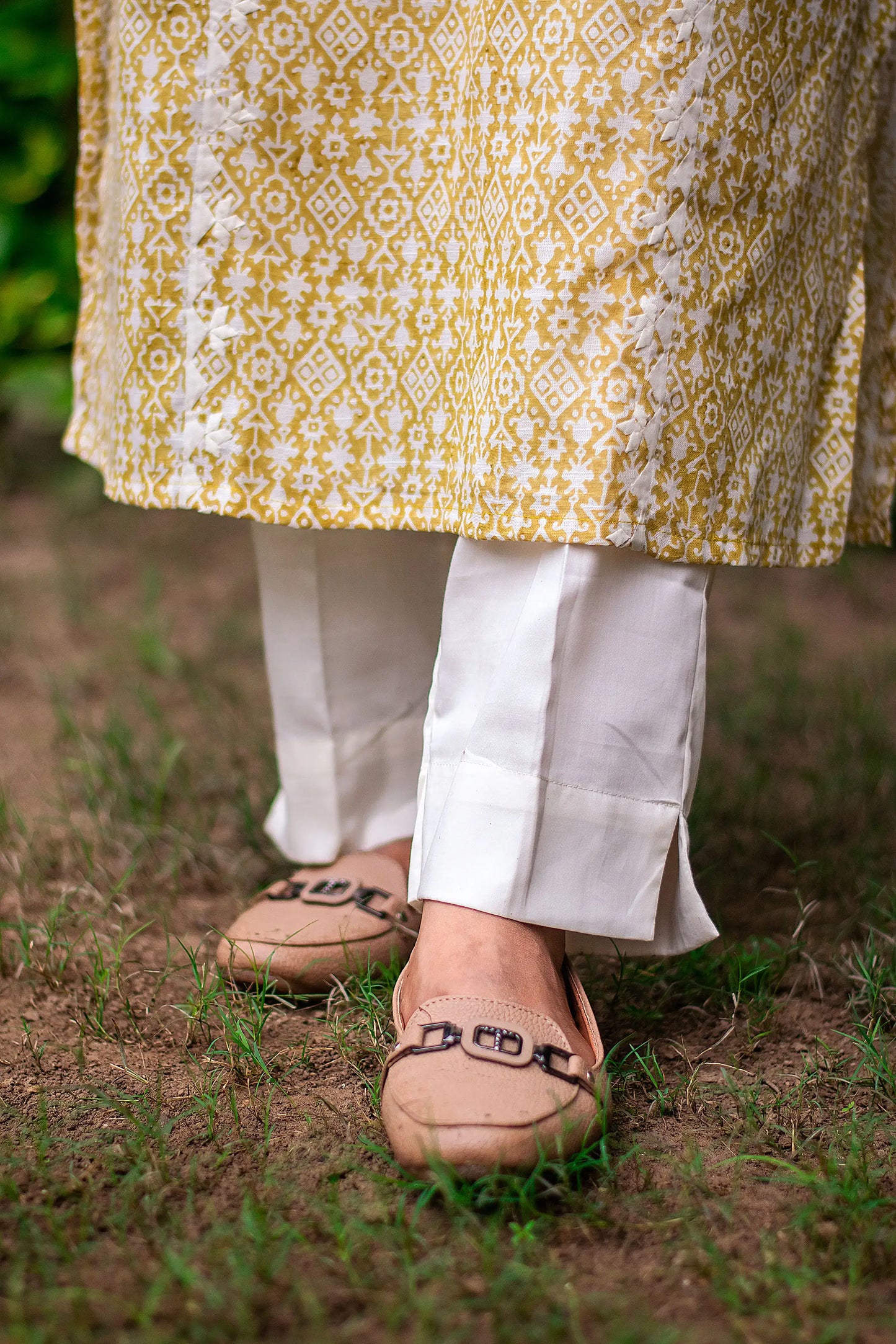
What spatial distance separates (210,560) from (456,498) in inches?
81.9

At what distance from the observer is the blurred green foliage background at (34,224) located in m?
3.15

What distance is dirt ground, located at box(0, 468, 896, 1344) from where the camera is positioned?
680 millimetres

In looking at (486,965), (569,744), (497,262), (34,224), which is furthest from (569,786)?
(34,224)

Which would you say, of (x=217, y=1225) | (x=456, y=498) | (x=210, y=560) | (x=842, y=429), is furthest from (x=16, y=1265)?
(x=210, y=560)

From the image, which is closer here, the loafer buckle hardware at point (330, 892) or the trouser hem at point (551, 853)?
the trouser hem at point (551, 853)

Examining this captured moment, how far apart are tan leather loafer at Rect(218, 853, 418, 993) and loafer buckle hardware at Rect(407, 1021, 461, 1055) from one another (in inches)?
9.8

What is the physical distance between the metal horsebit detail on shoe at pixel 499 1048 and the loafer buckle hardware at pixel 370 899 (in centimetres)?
29

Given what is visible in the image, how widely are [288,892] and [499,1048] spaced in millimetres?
431

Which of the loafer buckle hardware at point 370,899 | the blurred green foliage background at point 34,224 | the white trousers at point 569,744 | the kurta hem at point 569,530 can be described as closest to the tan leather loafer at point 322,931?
the loafer buckle hardware at point 370,899

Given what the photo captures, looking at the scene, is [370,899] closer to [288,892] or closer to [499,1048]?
[288,892]

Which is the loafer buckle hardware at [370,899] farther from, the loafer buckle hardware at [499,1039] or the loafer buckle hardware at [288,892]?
the loafer buckle hardware at [499,1039]

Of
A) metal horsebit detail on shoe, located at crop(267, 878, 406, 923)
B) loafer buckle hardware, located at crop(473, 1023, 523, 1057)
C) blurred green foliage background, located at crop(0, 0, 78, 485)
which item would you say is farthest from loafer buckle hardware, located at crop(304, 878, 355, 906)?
blurred green foliage background, located at crop(0, 0, 78, 485)

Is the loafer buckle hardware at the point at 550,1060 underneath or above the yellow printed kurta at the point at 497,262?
underneath

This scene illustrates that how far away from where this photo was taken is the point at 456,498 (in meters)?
0.94
